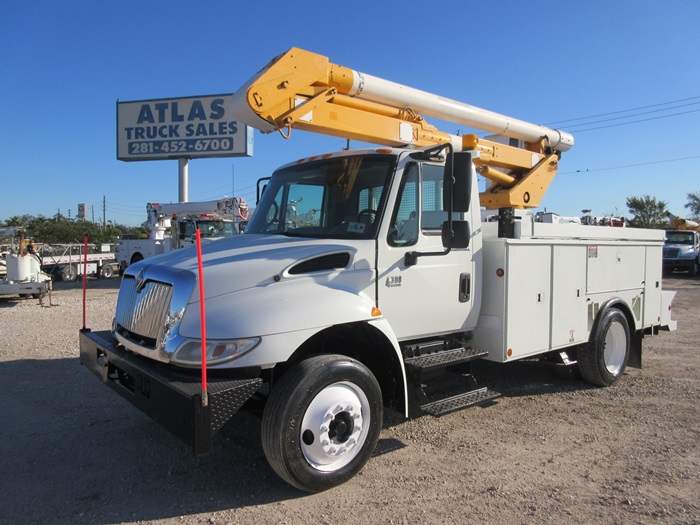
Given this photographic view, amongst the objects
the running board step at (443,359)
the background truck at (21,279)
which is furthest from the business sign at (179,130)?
the running board step at (443,359)

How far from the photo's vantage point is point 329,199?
14.5ft

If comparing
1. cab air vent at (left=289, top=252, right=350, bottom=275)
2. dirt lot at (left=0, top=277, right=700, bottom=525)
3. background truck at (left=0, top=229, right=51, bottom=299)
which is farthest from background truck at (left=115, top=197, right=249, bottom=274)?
cab air vent at (left=289, top=252, right=350, bottom=275)

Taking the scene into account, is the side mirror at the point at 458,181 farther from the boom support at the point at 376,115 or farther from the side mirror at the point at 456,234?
the boom support at the point at 376,115

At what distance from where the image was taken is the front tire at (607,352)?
5.95m

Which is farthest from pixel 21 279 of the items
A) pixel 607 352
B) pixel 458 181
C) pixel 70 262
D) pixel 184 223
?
pixel 607 352

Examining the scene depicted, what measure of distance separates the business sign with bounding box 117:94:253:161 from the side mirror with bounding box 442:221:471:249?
23.1 m

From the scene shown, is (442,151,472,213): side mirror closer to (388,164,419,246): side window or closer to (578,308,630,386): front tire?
(388,164,419,246): side window

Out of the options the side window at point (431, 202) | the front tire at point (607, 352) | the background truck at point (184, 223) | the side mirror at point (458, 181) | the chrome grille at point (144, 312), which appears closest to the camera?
the chrome grille at point (144, 312)

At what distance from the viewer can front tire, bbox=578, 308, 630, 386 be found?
5953 millimetres

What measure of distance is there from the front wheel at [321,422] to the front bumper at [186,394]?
26 cm

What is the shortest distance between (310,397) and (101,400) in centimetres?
333

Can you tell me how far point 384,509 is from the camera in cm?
335

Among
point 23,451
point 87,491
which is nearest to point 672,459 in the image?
point 87,491

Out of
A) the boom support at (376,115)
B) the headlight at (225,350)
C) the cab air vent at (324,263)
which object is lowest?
the headlight at (225,350)
